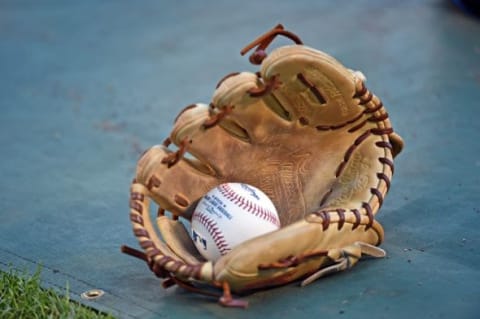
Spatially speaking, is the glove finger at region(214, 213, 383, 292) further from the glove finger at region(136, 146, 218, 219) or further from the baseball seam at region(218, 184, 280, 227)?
the glove finger at region(136, 146, 218, 219)

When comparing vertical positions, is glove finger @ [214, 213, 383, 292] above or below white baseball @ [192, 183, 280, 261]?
below

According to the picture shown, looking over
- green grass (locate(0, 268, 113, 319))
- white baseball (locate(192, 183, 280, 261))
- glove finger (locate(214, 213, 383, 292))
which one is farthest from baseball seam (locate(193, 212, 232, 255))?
green grass (locate(0, 268, 113, 319))

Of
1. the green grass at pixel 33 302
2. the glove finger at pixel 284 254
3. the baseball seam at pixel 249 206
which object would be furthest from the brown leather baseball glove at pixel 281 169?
the green grass at pixel 33 302

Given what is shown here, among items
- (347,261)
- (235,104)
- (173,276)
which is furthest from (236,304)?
(235,104)

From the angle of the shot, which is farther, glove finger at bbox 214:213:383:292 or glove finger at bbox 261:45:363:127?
glove finger at bbox 261:45:363:127

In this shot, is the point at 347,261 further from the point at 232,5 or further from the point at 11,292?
the point at 232,5

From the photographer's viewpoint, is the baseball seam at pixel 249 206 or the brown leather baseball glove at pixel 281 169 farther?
the baseball seam at pixel 249 206

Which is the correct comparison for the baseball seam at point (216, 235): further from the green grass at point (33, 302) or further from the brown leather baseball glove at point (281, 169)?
the green grass at point (33, 302)

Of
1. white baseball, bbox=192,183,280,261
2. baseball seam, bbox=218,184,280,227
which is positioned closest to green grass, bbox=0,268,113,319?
white baseball, bbox=192,183,280,261

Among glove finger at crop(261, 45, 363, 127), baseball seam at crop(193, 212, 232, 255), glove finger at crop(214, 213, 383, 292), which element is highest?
glove finger at crop(261, 45, 363, 127)
